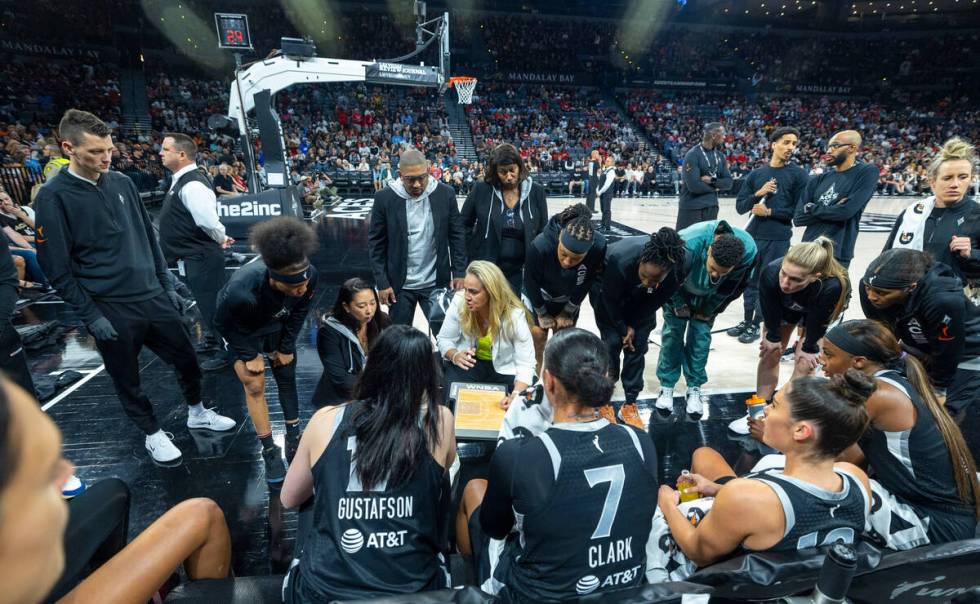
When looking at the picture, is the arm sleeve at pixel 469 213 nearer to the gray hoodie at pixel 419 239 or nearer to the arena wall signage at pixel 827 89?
the gray hoodie at pixel 419 239

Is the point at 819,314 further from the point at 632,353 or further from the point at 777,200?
the point at 777,200

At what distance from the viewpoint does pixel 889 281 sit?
237cm

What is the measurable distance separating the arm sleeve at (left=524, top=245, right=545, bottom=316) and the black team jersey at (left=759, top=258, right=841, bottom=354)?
1.44 meters

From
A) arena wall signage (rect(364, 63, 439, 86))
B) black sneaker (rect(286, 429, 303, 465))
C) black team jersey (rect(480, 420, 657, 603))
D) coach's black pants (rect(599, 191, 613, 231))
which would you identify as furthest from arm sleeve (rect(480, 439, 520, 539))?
coach's black pants (rect(599, 191, 613, 231))

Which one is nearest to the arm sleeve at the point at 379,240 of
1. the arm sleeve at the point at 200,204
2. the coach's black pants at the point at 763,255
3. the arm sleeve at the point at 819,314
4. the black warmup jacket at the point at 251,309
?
the black warmup jacket at the point at 251,309

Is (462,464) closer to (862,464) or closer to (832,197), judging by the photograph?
(862,464)

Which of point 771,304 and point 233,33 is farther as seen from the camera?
point 233,33

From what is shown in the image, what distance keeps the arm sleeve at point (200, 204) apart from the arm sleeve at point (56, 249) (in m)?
1.07

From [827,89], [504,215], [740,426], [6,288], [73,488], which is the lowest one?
[740,426]

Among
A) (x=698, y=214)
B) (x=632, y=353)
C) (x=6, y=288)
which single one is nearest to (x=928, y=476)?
(x=632, y=353)

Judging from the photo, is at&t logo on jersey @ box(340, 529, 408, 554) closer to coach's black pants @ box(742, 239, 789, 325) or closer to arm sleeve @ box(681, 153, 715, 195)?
coach's black pants @ box(742, 239, 789, 325)

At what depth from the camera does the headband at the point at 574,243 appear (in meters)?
2.79

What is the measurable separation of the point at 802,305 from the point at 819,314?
0.10 m

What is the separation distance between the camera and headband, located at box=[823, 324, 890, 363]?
1991 mm
